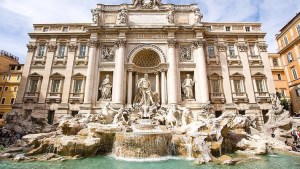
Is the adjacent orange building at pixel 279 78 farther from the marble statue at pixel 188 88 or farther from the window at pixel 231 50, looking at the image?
the marble statue at pixel 188 88

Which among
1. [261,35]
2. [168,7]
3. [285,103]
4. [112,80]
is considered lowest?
[285,103]

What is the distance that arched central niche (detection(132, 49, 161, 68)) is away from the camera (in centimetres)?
1878

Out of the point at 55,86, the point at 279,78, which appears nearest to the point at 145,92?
the point at 55,86

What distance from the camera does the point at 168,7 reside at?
19.7m

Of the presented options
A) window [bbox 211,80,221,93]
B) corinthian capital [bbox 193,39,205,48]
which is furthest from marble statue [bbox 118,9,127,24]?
window [bbox 211,80,221,93]

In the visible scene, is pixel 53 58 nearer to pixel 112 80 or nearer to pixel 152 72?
pixel 112 80

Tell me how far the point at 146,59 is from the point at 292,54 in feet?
64.4

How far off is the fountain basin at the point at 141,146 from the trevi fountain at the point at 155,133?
5 cm

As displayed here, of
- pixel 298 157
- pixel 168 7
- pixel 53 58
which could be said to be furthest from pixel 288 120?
pixel 53 58

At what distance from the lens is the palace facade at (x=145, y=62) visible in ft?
57.0

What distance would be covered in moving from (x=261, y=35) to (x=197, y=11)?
26.0 feet

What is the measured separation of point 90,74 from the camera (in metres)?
17.5

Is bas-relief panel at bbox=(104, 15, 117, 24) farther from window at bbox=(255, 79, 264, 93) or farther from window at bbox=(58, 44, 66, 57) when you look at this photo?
window at bbox=(255, 79, 264, 93)

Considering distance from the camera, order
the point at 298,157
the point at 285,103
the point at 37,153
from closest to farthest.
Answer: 1. the point at 298,157
2. the point at 37,153
3. the point at 285,103
